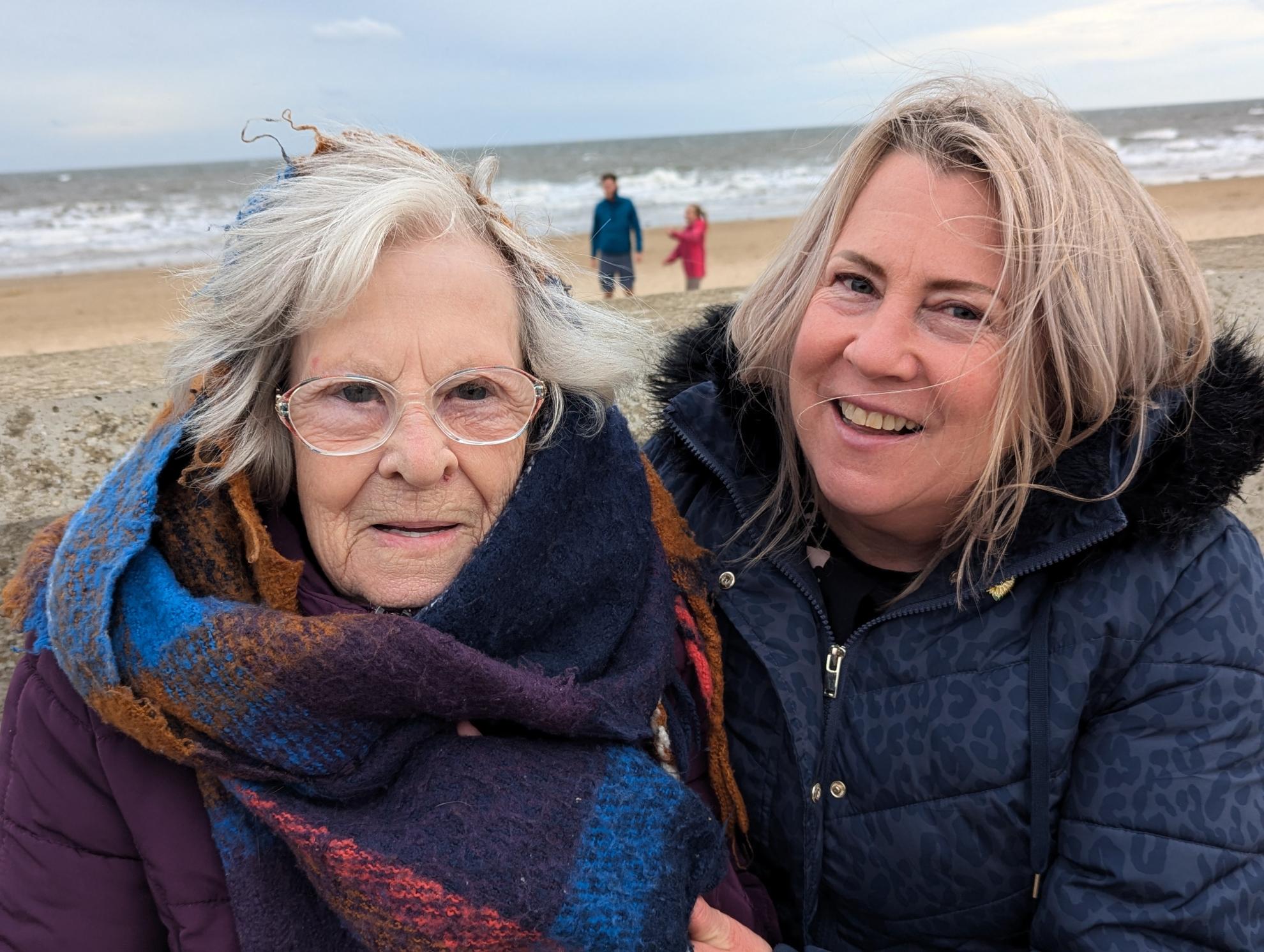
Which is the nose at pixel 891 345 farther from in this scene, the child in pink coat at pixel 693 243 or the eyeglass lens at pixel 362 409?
the child in pink coat at pixel 693 243

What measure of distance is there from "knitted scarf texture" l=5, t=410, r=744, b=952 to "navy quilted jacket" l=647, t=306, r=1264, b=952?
30 cm

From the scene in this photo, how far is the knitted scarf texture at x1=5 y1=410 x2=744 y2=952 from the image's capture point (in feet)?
4.94

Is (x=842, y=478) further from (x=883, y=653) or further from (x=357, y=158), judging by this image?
(x=357, y=158)

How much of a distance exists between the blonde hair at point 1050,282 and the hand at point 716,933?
0.76m

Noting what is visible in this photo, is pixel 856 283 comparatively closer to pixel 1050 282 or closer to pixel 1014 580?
pixel 1050 282

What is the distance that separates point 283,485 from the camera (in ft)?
6.11

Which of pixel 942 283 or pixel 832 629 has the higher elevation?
pixel 942 283

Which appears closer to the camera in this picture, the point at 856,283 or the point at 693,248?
the point at 856,283

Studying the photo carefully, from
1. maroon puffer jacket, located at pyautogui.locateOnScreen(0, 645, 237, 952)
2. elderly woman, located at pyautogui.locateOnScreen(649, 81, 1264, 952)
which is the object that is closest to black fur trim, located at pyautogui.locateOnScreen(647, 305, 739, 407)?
elderly woman, located at pyautogui.locateOnScreen(649, 81, 1264, 952)

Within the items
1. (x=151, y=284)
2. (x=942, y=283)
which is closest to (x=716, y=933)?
(x=942, y=283)

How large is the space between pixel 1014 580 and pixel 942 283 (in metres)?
0.57

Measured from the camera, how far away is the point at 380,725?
1619 mm

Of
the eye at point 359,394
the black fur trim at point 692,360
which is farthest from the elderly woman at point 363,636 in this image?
the black fur trim at point 692,360

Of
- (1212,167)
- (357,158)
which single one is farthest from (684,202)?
(357,158)
